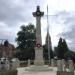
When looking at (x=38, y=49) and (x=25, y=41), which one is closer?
(x=38, y=49)

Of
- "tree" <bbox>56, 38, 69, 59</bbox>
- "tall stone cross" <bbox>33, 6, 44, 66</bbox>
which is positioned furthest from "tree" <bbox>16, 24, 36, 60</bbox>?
"tall stone cross" <bbox>33, 6, 44, 66</bbox>

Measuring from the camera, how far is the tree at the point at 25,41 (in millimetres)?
79125

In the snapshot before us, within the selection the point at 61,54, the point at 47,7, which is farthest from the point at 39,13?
the point at 61,54

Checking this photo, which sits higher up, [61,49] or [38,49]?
[61,49]

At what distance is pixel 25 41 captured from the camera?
83.8 metres

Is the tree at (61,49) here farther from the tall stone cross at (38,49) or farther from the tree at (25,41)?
the tall stone cross at (38,49)

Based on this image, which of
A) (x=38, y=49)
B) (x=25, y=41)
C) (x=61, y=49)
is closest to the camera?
(x=38, y=49)

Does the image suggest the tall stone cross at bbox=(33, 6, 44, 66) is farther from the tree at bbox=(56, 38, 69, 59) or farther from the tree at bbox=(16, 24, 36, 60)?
the tree at bbox=(56, 38, 69, 59)

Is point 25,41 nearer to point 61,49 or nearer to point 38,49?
point 61,49

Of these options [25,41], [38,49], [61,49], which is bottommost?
[38,49]

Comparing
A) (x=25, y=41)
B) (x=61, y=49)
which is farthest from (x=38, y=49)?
(x=61, y=49)

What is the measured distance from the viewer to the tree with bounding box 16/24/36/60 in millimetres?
79125

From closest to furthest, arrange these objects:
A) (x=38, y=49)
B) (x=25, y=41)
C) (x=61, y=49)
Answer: (x=38, y=49) < (x=25, y=41) < (x=61, y=49)

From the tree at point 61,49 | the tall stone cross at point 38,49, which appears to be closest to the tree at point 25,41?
the tree at point 61,49
